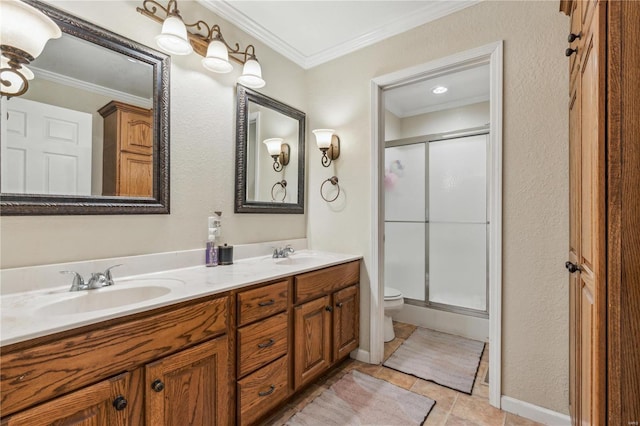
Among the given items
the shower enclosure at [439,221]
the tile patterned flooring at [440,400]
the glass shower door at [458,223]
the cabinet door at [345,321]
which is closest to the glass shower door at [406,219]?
the shower enclosure at [439,221]

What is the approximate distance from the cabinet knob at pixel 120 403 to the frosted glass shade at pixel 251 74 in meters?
1.83

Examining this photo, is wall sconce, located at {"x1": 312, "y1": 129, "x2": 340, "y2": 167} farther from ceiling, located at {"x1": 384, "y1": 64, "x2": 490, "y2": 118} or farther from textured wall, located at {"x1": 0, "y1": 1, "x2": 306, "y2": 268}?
ceiling, located at {"x1": 384, "y1": 64, "x2": 490, "y2": 118}

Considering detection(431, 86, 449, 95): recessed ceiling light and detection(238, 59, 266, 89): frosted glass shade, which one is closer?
detection(238, 59, 266, 89): frosted glass shade

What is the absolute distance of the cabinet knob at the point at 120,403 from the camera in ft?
3.23

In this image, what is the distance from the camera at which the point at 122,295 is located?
1343mm

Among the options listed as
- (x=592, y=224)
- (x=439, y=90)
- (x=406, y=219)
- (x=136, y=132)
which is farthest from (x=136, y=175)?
(x=439, y=90)

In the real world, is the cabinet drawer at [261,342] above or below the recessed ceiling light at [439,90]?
below

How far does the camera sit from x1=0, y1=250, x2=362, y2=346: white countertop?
0.88 meters

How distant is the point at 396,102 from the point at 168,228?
9.66ft

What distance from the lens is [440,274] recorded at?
10.4 feet

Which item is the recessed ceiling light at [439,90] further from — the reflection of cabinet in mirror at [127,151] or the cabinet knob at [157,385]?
the cabinet knob at [157,385]

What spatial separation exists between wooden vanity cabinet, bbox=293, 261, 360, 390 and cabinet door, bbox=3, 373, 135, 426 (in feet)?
2.91

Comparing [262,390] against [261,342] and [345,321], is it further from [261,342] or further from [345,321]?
[345,321]

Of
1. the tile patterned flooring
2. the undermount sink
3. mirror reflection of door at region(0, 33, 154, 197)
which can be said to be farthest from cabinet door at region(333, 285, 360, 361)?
mirror reflection of door at region(0, 33, 154, 197)
